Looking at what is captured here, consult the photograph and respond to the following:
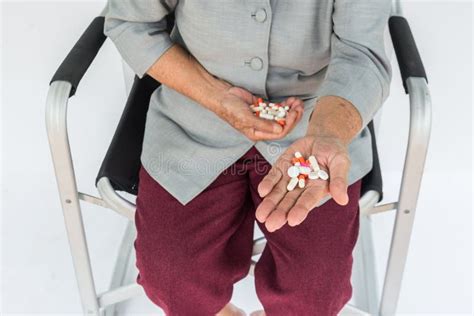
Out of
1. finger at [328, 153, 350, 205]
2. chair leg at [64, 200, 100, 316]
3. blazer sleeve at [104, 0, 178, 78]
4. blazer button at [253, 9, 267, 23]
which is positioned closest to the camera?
finger at [328, 153, 350, 205]

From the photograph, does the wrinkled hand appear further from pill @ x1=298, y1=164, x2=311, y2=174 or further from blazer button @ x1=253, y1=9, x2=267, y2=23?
blazer button @ x1=253, y1=9, x2=267, y2=23

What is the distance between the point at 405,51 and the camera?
1.24m

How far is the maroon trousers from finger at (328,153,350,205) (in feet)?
0.60

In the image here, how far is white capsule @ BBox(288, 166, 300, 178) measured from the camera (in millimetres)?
1033

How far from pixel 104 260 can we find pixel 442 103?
3.61 feet

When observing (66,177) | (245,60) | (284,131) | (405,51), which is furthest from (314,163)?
(66,177)

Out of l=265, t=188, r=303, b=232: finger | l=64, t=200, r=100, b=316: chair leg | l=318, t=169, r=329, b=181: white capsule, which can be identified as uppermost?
l=318, t=169, r=329, b=181: white capsule

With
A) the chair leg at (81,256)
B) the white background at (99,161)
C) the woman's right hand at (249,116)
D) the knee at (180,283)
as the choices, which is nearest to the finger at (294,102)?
the woman's right hand at (249,116)

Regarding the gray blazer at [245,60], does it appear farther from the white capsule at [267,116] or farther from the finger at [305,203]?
the finger at [305,203]

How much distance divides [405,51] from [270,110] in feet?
0.97

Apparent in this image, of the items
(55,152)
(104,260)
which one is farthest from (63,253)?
(55,152)

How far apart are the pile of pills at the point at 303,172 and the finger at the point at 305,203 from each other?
2 cm

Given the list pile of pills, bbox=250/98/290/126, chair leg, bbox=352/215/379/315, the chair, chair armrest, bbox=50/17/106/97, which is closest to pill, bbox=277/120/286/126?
pile of pills, bbox=250/98/290/126

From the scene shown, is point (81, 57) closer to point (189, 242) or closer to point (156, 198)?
point (156, 198)
